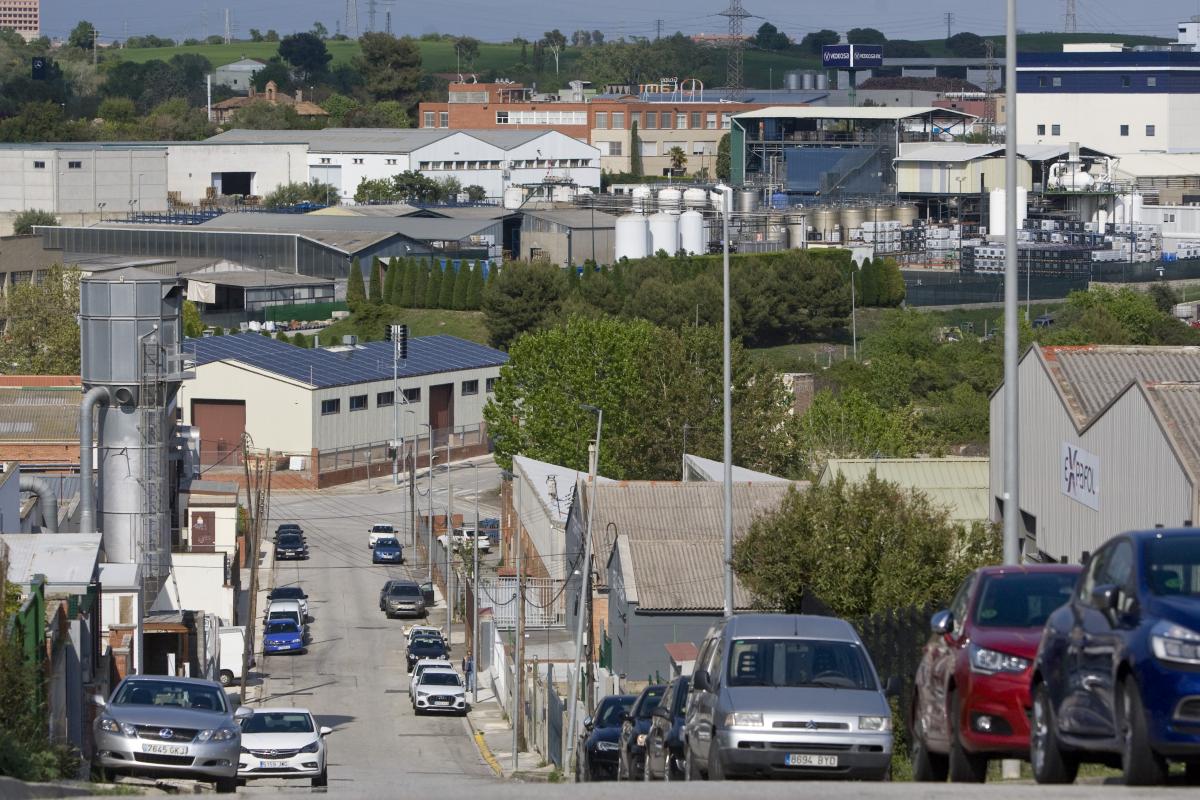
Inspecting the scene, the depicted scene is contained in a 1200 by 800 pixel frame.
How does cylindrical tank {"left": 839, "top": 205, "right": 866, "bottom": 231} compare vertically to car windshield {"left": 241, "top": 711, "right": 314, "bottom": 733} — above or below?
above

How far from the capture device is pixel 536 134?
15438 cm

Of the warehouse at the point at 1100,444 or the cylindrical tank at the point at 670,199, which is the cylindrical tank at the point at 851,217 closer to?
the cylindrical tank at the point at 670,199

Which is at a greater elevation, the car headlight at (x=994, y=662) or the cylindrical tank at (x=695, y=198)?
the cylindrical tank at (x=695, y=198)

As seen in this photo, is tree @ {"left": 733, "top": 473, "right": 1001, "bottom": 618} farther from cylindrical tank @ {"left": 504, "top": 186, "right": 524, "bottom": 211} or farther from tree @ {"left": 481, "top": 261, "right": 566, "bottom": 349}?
cylindrical tank @ {"left": 504, "top": 186, "right": 524, "bottom": 211}

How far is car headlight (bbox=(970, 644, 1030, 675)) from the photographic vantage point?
13461 millimetres

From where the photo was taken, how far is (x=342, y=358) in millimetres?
86375

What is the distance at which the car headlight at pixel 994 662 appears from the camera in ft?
44.2

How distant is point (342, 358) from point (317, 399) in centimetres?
615

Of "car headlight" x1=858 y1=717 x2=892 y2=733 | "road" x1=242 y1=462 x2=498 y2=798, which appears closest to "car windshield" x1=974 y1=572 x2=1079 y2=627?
"car headlight" x1=858 y1=717 x2=892 y2=733

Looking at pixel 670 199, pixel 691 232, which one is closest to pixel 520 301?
pixel 691 232

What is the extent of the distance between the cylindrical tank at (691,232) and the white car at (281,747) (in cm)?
9365

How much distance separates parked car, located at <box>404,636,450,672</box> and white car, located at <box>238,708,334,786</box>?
941 inches

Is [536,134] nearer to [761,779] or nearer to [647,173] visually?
[647,173]

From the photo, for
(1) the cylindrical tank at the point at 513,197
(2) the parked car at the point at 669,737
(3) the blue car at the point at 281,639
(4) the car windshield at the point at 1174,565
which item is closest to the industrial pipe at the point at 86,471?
(3) the blue car at the point at 281,639
